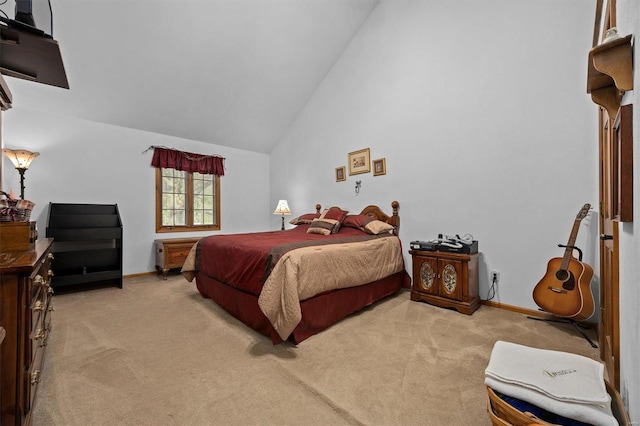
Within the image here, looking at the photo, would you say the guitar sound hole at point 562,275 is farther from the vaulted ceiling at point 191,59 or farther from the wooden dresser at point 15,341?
the vaulted ceiling at point 191,59

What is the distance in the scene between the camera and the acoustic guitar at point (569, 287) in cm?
211

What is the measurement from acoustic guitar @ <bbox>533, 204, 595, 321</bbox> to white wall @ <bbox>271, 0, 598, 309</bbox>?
29 centimetres

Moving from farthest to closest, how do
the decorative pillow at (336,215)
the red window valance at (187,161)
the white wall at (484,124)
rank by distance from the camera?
1. the red window valance at (187,161)
2. the decorative pillow at (336,215)
3. the white wall at (484,124)

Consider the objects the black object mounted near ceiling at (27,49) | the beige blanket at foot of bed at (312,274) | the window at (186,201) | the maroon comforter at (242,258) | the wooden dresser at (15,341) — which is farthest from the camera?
the window at (186,201)

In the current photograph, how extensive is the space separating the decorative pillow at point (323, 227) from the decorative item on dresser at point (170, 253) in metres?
2.08

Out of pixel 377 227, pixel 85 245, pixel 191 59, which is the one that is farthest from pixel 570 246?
pixel 85 245

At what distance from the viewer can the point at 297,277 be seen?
6.79 ft

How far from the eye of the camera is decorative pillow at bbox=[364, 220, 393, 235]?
11.2 ft

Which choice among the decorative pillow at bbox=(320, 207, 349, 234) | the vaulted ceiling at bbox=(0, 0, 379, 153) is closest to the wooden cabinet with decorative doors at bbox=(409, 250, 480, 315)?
the decorative pillow at bbox=(320, 207, 349, 234)

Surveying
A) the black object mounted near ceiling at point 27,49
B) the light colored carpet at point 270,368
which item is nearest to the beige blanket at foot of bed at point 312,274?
the light colored carpet at point 270,368

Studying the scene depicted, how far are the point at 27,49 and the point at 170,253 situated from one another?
3.27m

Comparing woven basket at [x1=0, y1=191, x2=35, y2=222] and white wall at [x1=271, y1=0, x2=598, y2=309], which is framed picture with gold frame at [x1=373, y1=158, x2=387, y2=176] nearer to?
white wall at [x1=271, y1=0, x2=598, y2=309]

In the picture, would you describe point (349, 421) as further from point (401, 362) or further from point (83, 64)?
point (83, 64)

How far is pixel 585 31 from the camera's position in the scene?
2.34 metres
